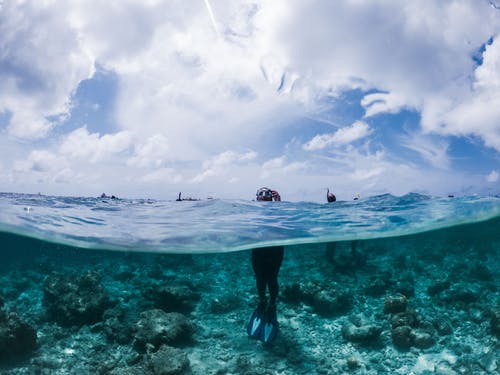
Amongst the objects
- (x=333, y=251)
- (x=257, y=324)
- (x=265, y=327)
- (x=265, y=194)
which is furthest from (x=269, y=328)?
(x=333, y=251)

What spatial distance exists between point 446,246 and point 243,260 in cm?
1498

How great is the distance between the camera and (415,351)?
8391 millimetres

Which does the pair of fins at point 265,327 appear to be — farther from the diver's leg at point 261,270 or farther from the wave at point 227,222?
the wave at point 227,222

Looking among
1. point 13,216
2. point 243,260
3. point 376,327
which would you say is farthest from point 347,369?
point 13,216

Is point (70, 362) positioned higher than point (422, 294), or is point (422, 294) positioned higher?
point (422, 294)

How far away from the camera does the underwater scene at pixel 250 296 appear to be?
8.09 m

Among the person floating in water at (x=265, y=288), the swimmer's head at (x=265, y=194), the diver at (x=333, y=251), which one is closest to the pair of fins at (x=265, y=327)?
the person floating in water at (x=265, y=288)

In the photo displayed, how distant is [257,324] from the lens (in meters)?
8.76

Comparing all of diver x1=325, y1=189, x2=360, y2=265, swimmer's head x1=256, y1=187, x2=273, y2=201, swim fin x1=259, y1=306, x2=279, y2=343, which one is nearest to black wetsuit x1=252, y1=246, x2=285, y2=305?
swim fin x1=259, y1=306, x2=279, y2=343

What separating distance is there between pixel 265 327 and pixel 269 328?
13 cm

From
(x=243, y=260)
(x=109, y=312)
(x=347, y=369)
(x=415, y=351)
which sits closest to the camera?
(x=347, y=369)

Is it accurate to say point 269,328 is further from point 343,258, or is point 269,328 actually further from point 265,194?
point 343,258

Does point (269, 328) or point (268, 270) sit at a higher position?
point (268, 270)

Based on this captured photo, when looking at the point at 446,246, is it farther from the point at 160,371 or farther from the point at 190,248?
the point at 160,371
